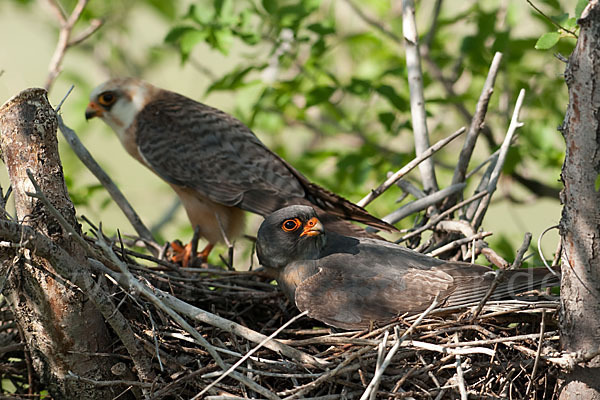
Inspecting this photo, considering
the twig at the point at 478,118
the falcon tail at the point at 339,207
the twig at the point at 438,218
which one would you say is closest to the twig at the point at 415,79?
the twig at the point at 478,118

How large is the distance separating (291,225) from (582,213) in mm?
1845

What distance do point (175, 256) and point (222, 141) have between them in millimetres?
994

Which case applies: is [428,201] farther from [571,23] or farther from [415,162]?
[571,23]

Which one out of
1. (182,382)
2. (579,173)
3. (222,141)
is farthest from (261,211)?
(579,173)

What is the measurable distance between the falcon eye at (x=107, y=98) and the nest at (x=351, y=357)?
3.00m

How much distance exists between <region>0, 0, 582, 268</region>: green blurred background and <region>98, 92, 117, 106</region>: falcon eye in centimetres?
54

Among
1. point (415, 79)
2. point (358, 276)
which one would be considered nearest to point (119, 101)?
point (415, 79)

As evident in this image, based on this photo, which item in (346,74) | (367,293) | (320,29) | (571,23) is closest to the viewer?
(571,23)

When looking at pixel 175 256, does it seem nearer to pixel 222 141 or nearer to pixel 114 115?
pixel 222 141

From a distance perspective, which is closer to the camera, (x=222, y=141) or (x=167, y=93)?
(x=222, y=141)

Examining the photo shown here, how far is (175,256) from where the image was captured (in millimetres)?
5621

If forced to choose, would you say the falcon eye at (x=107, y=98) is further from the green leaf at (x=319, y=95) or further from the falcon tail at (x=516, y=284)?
the falcon tail at (x=516, y=284)

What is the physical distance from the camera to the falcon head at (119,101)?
6379 mm

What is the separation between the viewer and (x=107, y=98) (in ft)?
21.2
